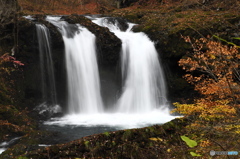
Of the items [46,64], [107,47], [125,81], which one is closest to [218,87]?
[125,81]

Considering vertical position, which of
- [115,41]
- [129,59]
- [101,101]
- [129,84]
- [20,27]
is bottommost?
[101,101]

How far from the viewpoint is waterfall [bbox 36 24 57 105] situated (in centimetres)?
998

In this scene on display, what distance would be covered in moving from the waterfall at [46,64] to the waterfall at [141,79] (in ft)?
12.1

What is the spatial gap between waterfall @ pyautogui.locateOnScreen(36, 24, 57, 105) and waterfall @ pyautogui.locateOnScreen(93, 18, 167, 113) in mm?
3680

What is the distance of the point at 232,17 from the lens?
11203mm

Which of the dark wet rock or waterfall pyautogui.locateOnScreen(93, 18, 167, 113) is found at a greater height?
the dark wet rock

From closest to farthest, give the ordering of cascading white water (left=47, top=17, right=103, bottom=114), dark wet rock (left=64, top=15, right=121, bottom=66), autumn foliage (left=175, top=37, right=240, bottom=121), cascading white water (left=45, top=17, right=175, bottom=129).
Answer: autumn foliage (left=175, top=37, right=240, bottom=121)
cascading white water (left=45, top=17, right=175, bottom=129)
cascading white water (left=47, top=17, right=103, bottom=114)
dark wet rock (left=64, top=15, right=121, bottom=66)

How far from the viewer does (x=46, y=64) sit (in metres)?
10.2

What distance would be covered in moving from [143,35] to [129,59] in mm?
2327

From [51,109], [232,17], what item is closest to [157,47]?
[232,17]

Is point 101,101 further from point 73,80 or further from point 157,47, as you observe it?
point 157,47

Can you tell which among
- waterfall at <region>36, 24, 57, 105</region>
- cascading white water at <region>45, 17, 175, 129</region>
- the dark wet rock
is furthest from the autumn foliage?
waterfall at <region>36, 24, 57, 105</region>

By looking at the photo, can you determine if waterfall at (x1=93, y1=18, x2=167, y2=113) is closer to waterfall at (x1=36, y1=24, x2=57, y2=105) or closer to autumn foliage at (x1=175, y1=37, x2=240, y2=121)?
waterfall at (x1=36, y1=24, x2=57, y2=105)

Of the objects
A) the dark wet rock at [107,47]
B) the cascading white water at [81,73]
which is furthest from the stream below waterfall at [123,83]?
the dark wet rock at [107,47]
